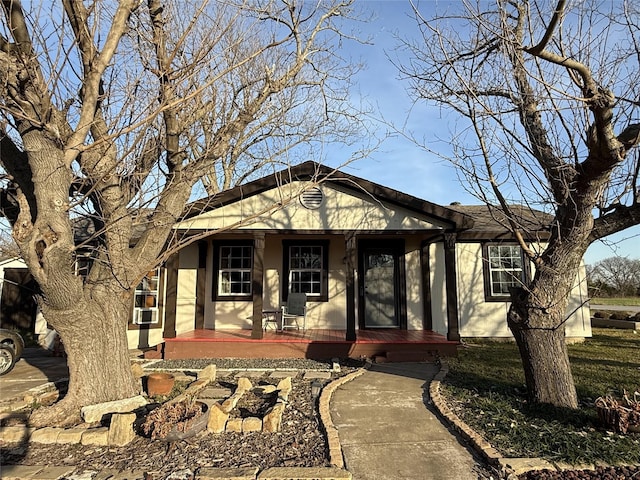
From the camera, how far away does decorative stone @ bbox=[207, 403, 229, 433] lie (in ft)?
13.6

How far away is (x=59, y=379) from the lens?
6582mm

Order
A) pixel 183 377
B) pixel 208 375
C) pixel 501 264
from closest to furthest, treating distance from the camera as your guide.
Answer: pixel 208 375
pixel 183 377
pixel 501 264

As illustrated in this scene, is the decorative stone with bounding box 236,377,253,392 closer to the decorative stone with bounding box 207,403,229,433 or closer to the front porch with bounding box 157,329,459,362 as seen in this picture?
the decorative stone with bounding box 207,403,229,433

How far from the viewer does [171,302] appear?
28.1ft

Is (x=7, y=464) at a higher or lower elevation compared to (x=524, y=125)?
lower

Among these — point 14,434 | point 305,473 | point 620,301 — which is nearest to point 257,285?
point 14,434

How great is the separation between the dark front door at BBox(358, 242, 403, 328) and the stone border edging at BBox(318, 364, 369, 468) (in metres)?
3.46

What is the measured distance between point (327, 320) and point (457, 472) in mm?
6775

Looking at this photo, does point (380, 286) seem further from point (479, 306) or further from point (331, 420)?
point (331, 420)

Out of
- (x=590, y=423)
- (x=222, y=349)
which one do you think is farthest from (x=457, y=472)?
(x=222, y=349)

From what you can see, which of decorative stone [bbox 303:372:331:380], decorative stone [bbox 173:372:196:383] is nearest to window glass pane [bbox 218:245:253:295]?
decorative stone [bbox 173:372:196:383]

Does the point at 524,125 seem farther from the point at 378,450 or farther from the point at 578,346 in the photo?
the point at 578,346

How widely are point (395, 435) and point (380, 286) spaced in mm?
6123

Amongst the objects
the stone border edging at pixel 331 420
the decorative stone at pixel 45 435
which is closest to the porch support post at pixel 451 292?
the stone border edging at pixel 331 420
